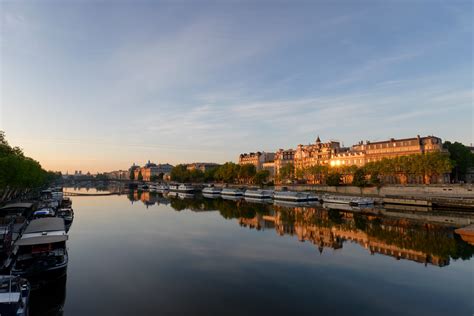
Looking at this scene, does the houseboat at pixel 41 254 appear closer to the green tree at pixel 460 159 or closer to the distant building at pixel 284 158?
the green tree at pixel 460 159

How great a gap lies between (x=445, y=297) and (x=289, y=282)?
9397 millimetres

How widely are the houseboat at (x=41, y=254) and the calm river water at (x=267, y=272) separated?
1254 millimetres

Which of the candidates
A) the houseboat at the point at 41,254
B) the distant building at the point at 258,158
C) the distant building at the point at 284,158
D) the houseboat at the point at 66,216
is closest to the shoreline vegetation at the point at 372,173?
the distant building at the point at 284,158

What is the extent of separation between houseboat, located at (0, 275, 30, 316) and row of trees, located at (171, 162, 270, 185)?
368 feet

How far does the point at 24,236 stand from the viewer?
23.4 meters

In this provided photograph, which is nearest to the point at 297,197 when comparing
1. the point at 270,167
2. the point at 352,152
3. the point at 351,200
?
the point at 351,200

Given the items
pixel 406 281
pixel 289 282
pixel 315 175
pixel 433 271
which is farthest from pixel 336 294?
pixel 315 175

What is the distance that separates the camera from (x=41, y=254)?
22172mm

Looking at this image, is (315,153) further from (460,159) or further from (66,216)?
(66,216)

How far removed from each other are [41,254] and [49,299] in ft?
14.7

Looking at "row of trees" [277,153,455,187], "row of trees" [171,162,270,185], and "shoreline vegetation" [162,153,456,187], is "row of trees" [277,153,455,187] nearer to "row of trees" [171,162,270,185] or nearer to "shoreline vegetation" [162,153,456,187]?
"shoreline vegetation" [162,153,456,187]

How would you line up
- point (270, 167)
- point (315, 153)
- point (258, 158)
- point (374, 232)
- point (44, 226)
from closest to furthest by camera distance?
point (44, 226) < point (374, 232) < point (315, 153) < point (270, 167) < point (258, 158)

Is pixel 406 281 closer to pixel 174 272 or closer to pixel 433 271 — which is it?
pixel 433 271

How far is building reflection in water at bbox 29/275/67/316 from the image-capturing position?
17297mm
